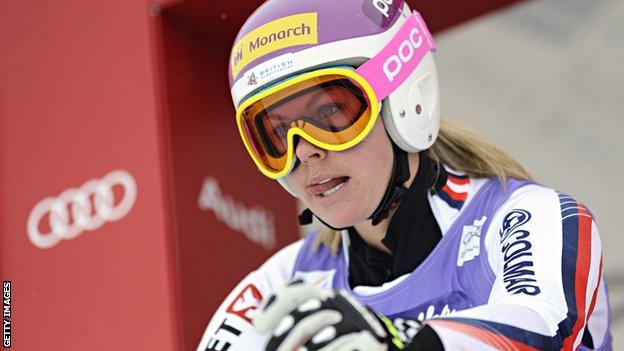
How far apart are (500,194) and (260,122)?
0.52 meters

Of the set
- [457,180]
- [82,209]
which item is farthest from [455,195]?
[82,209]

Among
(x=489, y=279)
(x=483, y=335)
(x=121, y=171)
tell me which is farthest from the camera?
(x=121, y=171)

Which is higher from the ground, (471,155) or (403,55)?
(403,55)

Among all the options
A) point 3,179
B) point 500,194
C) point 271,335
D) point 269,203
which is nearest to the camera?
point 271,335

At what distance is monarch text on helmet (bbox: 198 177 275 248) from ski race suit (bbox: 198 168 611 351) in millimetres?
604

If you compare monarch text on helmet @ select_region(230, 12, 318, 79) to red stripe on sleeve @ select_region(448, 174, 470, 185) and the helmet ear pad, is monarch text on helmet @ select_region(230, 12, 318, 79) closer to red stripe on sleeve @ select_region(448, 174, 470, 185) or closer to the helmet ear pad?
the helmet ear pad

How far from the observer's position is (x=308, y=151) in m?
2.04

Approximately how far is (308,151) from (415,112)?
25cm

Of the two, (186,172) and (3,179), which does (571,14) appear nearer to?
(186,172)

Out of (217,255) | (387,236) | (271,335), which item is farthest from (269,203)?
(271,335)

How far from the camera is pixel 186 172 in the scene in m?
2.98

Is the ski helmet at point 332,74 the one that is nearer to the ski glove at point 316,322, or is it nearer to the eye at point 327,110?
the eye at point 327,110

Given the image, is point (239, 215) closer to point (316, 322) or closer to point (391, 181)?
point (391, 181)

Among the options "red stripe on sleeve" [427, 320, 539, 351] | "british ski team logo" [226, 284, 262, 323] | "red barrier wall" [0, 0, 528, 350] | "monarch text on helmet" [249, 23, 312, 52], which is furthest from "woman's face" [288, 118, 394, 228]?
"red barrier wall" [0, 0, 528, 350]
